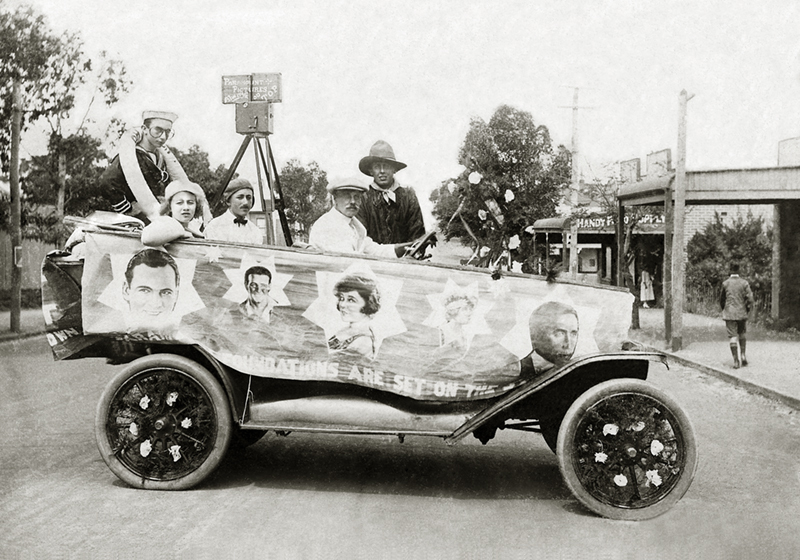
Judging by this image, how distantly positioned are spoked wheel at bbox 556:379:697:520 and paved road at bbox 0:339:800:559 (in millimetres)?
131

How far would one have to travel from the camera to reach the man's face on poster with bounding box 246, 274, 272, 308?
16.4 feet

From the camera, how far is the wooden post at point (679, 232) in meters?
14.9

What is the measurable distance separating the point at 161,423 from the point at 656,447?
111 inches

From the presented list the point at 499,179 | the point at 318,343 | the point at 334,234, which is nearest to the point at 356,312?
the point at 318,343

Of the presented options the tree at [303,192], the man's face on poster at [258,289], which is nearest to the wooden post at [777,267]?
the tree at [303,192]

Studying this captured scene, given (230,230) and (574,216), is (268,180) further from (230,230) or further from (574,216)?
(574,216)

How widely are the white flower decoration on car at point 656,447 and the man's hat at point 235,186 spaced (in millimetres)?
3334

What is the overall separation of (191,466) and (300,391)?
77 cm

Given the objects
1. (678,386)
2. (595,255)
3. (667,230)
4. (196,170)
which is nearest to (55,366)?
(196,170)

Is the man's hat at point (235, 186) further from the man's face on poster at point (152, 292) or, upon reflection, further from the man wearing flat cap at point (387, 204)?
the man's face on poster at point (152, 292)

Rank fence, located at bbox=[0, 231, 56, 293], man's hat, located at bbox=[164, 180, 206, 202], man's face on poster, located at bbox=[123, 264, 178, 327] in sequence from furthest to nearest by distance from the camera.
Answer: fence, located at bbox=[0, 231, 56, 293]
man's hat, located at bbox=[164, 180, 206, 202]
man's face on poster, located at bbox=[123, 264, 178, 327]

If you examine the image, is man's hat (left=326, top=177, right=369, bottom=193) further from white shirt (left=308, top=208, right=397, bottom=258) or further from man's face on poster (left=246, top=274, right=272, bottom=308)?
man's face on poster (left=246, top=274, right=272, bottom=308)

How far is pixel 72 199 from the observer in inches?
771

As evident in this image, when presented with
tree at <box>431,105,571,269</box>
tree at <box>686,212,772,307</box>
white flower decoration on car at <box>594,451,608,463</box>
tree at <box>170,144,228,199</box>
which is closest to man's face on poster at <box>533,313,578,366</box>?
white flower decoration on car at <box>594,451,608,463</box>
